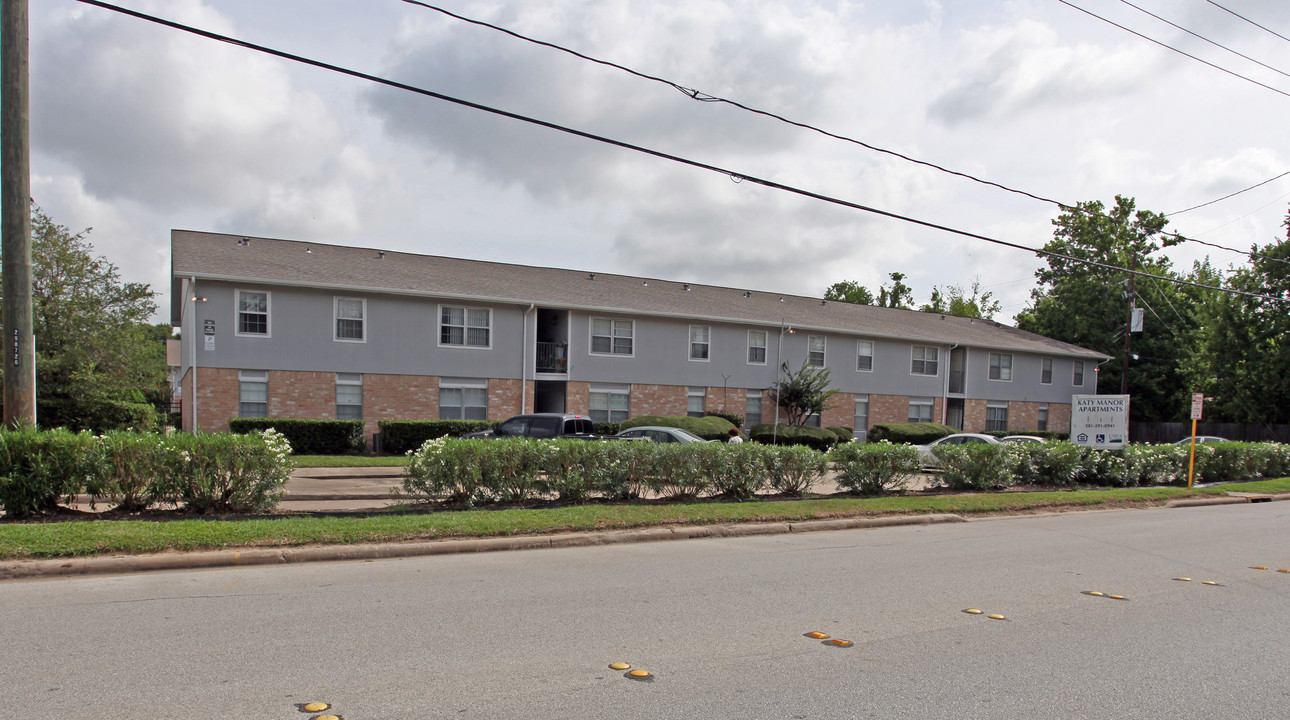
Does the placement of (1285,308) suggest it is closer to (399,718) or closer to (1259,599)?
(1259,599)

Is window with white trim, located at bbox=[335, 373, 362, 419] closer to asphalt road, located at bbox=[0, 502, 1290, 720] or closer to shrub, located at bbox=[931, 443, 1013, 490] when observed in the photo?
shrub, located at bbox=[931, 443, 1013, 490]

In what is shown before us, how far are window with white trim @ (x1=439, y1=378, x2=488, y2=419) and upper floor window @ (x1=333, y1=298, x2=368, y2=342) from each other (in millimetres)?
3111

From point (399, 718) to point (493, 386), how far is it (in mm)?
23602

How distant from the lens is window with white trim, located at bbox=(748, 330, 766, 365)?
3222 centimetres

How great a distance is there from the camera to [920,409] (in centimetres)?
3656

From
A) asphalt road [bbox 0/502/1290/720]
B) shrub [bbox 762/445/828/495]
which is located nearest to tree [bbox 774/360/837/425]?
shrub [bbox 762/445/828/495]

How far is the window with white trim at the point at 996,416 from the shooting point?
3847 centimetres

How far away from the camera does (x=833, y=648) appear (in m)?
5.55

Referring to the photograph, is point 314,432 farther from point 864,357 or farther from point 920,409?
point 920,409

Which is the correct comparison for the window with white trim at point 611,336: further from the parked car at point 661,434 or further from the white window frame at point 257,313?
the white window frame at point 257,313

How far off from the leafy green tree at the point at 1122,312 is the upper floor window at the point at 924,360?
14.5m

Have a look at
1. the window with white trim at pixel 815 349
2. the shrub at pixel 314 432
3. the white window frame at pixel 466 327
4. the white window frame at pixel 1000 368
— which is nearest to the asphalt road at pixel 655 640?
the shrub at pixel 314 432

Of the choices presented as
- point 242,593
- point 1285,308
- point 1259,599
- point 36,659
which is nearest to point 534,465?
point 242,593

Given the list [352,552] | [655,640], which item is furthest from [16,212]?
[655,640]
